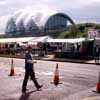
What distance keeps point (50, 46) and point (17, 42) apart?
20.6ft

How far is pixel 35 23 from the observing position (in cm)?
11125

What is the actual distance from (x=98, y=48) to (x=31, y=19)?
8478 cm

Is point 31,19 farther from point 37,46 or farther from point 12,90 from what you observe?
point 12,90

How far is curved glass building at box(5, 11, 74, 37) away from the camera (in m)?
111

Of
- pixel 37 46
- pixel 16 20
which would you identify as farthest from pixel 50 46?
pixel 16 20

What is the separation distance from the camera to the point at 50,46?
51.3 meters

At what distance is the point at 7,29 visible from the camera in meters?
128

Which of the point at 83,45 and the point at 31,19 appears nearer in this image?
the point at 83,45

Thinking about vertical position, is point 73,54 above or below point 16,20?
below

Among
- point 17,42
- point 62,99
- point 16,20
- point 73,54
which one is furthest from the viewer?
point 16,20

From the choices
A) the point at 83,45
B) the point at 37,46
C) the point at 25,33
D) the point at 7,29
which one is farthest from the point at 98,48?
the point at 7,29

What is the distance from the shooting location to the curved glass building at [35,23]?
364 ft

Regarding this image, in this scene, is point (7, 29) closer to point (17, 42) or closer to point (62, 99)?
point (17, 42)

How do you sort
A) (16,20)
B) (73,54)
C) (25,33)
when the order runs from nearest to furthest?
(73,54) → (25,33) → (16,20)
